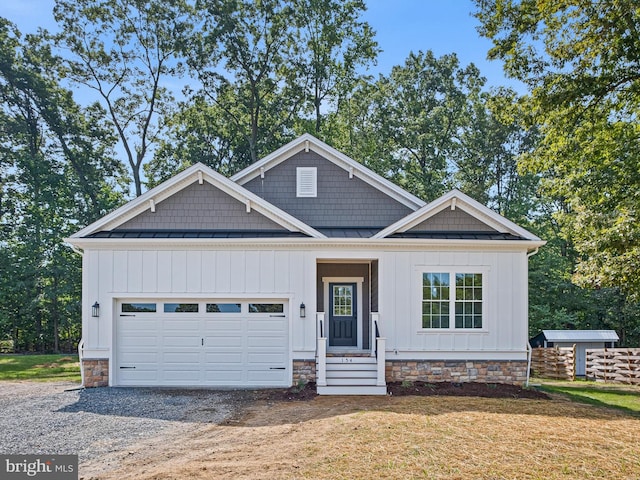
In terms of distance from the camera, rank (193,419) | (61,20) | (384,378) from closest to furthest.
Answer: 1. (193,419)
2. (384,378)
3. (61,20)

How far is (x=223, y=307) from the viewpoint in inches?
474

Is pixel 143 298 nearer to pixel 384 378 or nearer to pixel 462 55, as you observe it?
pixel 384 378

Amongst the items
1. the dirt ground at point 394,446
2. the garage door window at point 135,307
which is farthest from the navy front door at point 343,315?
the garage door window at point 135,307

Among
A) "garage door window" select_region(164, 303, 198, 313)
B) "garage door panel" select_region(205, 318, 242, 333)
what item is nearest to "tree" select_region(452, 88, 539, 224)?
"garage door panel" select_region(205, 318, 242, 333)

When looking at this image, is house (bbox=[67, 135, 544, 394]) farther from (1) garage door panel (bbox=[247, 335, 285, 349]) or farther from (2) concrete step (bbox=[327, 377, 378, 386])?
(2) concrete step (bbox=[327, 377, 378, 386])

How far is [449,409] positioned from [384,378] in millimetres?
2088

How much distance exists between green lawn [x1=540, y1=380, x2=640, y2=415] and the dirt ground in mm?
1329

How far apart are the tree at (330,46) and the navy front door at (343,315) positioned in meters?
12.6

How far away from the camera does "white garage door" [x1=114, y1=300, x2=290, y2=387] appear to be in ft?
39.1

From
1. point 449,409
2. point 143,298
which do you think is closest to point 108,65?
point 143,298

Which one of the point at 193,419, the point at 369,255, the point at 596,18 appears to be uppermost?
the point at 596,18

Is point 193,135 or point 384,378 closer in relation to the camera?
point 384,378

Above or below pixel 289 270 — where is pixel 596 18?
above

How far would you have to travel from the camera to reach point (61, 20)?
24516 millimetres
